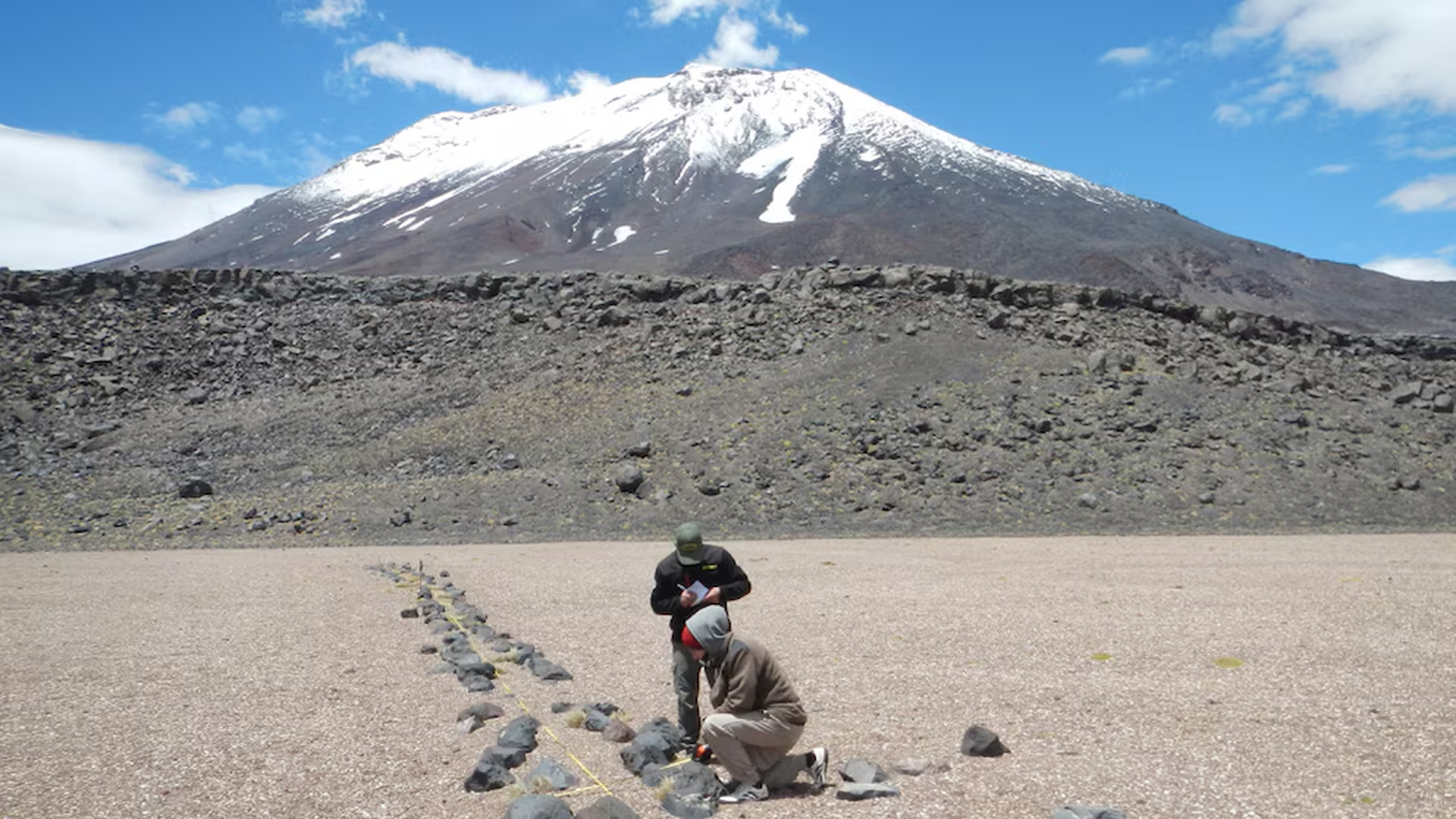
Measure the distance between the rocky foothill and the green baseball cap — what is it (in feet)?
49.6

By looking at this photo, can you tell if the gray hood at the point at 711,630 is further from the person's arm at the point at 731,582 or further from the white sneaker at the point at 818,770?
the white sneaker at the point at 818,770

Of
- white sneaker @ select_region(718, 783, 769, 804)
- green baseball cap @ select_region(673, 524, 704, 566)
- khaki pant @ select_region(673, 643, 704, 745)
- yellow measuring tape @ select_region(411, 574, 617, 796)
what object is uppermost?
green baseball cap @ select_region(673, 524, 704, 566)

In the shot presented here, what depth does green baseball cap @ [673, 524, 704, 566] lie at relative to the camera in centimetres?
653

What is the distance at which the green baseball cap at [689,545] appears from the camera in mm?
6531

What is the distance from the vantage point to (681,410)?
27562 millimetres

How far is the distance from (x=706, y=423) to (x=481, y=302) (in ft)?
44.3

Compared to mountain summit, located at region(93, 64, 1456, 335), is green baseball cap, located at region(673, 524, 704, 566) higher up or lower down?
lower down

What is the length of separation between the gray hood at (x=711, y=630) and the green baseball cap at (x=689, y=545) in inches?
14.4

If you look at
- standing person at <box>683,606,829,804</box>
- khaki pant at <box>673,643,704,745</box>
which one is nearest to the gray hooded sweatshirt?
standing person at <box>683,606,829,804</box>

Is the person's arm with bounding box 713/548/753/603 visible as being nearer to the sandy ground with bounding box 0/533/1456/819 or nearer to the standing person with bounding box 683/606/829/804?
the standing person with bounding box 683/606/829/804

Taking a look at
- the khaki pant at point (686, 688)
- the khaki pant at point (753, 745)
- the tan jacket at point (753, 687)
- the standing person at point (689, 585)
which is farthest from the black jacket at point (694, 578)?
the khaki pant at point (753, 745)

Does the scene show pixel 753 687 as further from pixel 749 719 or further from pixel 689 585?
pixel 689 585

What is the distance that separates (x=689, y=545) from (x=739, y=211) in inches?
3981

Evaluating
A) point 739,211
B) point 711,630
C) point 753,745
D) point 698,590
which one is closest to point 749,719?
point 753,745
